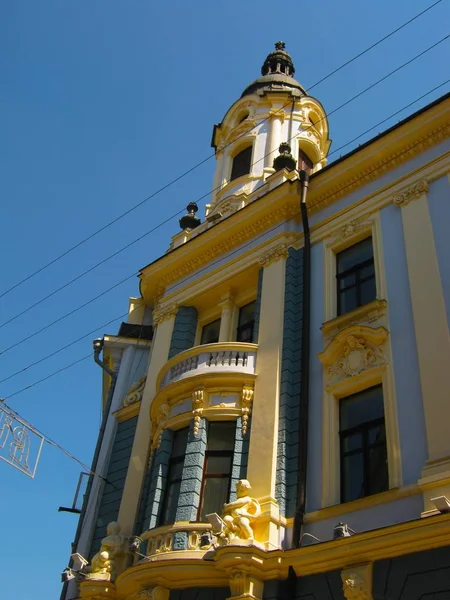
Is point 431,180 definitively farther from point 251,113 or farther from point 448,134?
point 251,113

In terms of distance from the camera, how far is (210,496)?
14.1 meters

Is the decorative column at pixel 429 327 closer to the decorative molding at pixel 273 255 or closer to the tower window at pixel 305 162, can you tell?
the decorative molding at pixel 273 255

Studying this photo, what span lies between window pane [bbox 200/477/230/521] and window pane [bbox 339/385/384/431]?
2.87 metres

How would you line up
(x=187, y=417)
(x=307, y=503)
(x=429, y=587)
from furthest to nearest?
(x=187, y=417) < (x=307, y=503) < (x=429, y=587)

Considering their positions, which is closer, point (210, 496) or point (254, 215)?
point (210, 496)

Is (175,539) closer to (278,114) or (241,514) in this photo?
(241,514)

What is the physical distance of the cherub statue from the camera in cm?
1408

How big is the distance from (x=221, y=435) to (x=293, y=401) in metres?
1.87

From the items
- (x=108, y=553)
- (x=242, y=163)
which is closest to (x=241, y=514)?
(x=108, y=553)

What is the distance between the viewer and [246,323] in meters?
18.2

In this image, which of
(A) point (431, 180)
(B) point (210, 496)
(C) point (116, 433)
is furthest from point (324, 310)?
(C) point (116, 433)

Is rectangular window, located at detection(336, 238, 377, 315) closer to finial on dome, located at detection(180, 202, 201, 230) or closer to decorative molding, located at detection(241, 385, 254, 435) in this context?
decorative molding, located at detection(241, 385, 254, 435)

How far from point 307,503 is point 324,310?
4785 millimetres

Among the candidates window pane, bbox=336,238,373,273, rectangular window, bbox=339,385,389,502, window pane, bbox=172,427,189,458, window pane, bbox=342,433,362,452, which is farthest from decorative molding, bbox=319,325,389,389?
window pane, bbox=172,427,189,458
